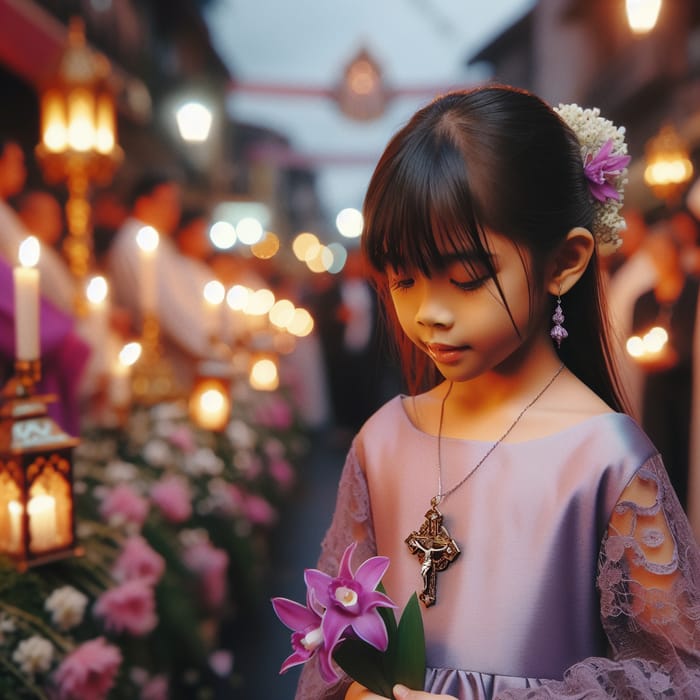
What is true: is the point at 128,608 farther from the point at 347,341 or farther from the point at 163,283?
the point at 347,341

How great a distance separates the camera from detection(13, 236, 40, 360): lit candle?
2.13 m

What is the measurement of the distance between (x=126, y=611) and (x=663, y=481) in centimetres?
163

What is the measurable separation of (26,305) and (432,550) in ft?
4.27

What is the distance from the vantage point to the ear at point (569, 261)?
138cm

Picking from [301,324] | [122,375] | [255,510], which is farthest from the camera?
[301,324]

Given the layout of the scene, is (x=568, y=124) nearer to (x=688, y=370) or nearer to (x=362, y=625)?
(x=362, y=625)

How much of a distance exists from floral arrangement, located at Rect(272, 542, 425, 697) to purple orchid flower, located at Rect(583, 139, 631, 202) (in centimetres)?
72

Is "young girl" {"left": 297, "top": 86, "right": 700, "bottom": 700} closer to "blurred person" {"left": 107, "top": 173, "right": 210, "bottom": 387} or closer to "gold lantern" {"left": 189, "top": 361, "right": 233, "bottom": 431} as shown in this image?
"gold lantern" {"left": 189, "top": 361, "right": 233, "bottom": 431}

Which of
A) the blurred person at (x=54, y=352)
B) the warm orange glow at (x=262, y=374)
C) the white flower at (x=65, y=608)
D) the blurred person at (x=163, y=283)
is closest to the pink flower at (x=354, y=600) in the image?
the white flower at (x=65, y=608)

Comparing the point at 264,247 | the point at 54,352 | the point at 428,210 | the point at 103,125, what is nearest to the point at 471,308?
the point at 428,210

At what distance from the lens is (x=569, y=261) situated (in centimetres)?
140

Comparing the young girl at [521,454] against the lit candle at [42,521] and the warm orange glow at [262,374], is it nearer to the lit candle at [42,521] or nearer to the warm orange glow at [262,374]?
the lit candle at [42,521]

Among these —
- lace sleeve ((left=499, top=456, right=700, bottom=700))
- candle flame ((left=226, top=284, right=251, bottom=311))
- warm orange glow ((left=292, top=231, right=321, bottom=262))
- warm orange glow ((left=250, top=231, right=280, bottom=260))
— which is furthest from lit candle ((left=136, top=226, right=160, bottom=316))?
warm orange glow ((left=292, top=231, right=321, bottom=262))

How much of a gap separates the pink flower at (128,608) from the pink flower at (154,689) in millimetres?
159
